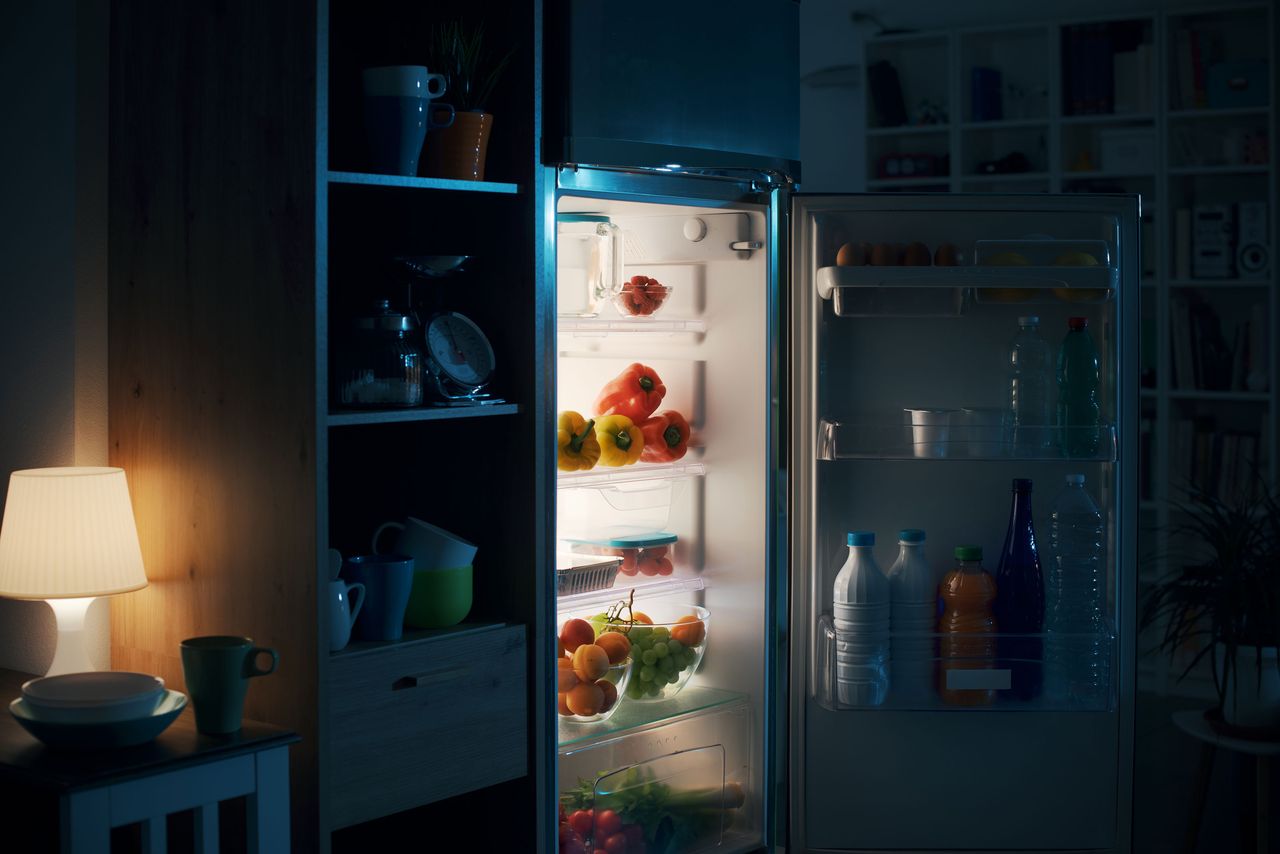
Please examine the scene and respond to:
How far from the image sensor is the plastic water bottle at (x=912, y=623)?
7.73ft

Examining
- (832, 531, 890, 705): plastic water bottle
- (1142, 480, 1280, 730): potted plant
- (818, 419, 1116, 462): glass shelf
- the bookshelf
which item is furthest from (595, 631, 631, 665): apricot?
the bookshelf

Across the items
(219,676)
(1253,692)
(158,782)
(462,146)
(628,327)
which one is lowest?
(1253,692)

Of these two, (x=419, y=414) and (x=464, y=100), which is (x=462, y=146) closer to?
(x=464, y=100)

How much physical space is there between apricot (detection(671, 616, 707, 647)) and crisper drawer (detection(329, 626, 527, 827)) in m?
0.49

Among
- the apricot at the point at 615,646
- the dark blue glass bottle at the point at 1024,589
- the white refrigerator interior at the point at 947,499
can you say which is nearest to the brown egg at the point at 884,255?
the white refrigerator interior at the point at 947,499

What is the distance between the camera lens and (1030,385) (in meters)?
2.40

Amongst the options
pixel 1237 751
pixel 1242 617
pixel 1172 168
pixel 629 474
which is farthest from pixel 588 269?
pixel 1172 168

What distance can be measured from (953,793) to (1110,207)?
3.62 feet

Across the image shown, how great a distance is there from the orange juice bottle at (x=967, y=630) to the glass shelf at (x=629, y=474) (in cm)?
52

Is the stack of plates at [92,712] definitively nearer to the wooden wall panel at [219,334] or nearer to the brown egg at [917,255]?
the wooden wall panel at [219,334]

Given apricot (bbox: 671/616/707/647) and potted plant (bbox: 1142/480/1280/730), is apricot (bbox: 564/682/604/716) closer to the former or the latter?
apricot (bbox: 671/616/707/647)

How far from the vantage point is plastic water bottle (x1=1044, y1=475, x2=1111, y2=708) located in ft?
7.73

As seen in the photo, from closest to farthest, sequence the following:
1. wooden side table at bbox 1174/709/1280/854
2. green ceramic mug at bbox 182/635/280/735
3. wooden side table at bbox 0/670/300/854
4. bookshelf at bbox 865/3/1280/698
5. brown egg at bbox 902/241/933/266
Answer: wooden side table at bbox 0/670/300/854, green ceramic mug at bbox 182/635/280/735, brown egg at bbox 902/241/933/266, wooden side table at bbox 1174/709/1280/854, bookshelf at bbox 865/3/1280/698

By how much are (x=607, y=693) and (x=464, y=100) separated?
1044mm
